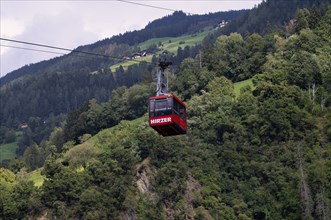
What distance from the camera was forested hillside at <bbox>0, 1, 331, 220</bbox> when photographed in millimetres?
98188

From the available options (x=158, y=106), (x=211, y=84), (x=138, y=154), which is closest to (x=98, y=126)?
(x=211, y=84)

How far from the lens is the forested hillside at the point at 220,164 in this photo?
9819 cm

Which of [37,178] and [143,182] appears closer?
[143,182]

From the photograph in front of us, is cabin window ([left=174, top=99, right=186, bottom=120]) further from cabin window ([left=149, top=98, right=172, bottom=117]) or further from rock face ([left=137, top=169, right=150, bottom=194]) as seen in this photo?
rock face ([left=137, top=169, right=150, bottom=194])

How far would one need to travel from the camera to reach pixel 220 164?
106875 mm

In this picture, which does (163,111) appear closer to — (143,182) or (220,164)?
(143,182)

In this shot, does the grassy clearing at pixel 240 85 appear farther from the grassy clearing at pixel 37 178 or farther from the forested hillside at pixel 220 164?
the grassy clearing at pixel 37 178

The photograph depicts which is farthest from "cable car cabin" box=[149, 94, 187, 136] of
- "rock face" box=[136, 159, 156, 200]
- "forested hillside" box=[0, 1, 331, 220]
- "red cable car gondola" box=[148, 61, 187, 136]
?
"rock face" box=[136, 159, 156, 200]

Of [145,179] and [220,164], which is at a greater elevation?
[220,164]

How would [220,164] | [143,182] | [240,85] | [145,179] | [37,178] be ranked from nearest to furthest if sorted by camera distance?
[143,182] → [145,179] → [220,164] → [37,178] → [240,85]

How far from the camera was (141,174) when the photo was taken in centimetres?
10525

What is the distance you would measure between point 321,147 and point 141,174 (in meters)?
27.5

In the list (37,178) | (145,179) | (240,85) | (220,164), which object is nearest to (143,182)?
(145,179)

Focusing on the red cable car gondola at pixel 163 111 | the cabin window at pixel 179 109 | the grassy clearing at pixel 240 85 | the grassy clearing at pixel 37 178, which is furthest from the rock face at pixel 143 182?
the red cable car gondola at pixel 163 111
